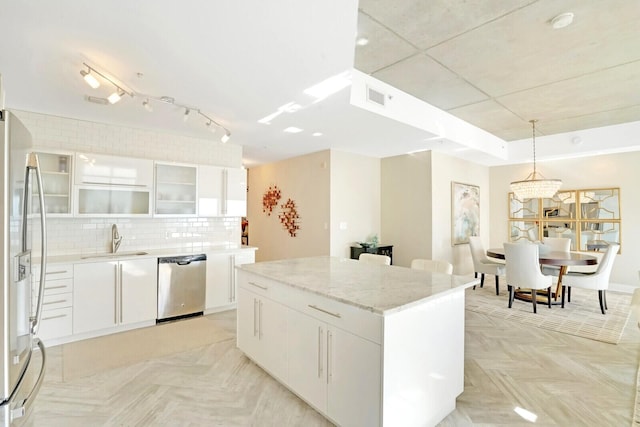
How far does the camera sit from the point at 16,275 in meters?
1.27

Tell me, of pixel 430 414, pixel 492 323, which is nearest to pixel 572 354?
pixel 492 323

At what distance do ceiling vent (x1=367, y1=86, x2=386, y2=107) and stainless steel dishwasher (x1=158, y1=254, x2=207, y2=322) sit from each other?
2879mm

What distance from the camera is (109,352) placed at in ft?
10.3

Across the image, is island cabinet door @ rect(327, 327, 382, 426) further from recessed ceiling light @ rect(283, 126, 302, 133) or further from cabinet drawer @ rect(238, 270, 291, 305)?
recessed ceiling light @ rect(283, 126, 302, 133)

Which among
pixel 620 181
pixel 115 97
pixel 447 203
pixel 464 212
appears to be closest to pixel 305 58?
pixel 115 97

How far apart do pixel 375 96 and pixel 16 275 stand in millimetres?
3300

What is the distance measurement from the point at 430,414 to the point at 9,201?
241 cm

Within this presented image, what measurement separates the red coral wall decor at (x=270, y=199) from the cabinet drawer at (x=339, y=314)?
4512mm

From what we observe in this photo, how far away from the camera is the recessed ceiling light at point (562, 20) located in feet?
7.83

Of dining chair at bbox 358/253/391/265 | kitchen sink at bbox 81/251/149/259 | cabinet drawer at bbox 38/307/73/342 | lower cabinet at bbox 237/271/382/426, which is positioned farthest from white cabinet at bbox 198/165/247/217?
dining chair at bbox 358/253/391/265

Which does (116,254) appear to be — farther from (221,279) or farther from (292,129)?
(292,129)

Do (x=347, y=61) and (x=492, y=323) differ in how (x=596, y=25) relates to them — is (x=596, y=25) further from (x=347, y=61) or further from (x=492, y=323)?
(x=492, y=323)

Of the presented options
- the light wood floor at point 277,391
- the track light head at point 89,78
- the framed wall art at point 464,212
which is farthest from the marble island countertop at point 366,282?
the framed wall art at point 464,212

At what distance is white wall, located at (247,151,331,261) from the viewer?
5617mm
